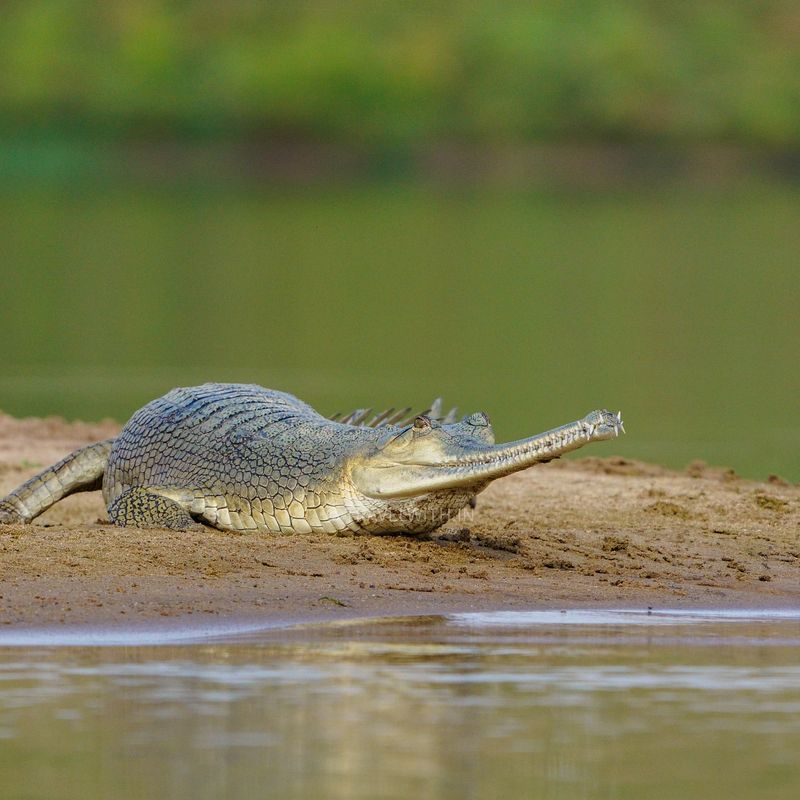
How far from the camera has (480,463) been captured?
7781 mm

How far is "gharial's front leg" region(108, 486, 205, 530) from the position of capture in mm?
8430

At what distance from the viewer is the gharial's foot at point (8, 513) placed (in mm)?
9266

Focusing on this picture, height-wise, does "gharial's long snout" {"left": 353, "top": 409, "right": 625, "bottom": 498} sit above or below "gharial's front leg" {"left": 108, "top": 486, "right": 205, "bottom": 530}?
above

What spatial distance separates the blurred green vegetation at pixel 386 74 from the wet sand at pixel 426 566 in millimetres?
84327

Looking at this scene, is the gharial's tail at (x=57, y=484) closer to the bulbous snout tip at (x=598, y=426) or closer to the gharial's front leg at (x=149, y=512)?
the gharial's front leg at (x=149, y=512)

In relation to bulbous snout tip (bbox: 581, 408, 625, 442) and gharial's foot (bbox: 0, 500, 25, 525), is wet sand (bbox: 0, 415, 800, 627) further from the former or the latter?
bulbous snout tip (bbox: 581, 408, 625, 442)

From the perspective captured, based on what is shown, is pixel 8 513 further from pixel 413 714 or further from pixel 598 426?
pixel 413 714

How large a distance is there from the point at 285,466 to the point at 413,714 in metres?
2.85

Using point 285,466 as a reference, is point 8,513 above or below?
below

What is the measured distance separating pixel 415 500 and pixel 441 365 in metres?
12.5

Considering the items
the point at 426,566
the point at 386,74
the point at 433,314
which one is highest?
the point at 386,74

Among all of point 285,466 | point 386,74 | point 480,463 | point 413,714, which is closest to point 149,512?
point 285,466

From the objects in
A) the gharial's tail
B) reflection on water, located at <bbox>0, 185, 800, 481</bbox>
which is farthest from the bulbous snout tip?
reflection on water, located at <bbox>0, 185, 800, 481</bbox>

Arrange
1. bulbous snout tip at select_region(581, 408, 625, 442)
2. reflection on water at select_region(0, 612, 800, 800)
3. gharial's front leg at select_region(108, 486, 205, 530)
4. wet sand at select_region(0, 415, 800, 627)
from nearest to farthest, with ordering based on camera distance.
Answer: reflection on water at select_region(0, 612, 800, 800) < wet sand at select_region(0, 415, 800, 627) < bulbous snout tip at select_region(581, 408, 625, 442) < gharial's front leg at select_region(108, 486, 205, 530)
